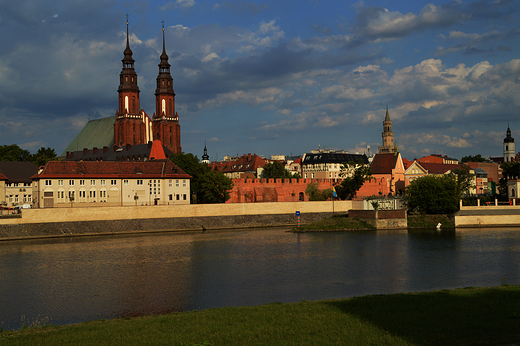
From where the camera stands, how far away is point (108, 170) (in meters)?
60.8

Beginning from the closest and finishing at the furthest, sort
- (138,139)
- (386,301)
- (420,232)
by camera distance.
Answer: (386,301)
(420,232)
(138,139)

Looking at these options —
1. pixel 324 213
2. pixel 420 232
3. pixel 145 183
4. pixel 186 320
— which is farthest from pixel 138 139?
pixel 186 320

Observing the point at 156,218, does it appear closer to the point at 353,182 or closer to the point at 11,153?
the point at 353,182

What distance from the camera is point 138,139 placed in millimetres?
114875

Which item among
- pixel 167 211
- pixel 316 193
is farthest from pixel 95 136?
pixel 167 211

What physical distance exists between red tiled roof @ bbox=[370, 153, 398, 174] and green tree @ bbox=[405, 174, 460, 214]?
2596cm

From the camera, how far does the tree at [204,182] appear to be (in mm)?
65931

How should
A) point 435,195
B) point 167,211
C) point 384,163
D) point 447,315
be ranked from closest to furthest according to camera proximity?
point 447,315
point 167,211
point 435,195
point 384,163

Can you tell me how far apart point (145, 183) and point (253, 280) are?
37.1 metres

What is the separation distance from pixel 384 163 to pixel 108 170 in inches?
Result: 1900

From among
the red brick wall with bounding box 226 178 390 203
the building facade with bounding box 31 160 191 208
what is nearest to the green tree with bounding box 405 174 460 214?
the red brick wall with bounding box 226 178 390 203

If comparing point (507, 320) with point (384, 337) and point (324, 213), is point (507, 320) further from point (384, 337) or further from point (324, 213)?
point (324, 213)

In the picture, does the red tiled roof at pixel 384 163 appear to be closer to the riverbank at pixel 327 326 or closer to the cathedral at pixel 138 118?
the cathedral at pixel 138 118

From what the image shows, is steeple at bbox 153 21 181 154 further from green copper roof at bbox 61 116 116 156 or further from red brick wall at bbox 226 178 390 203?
red brick wall at bbox 226 178 390 203
